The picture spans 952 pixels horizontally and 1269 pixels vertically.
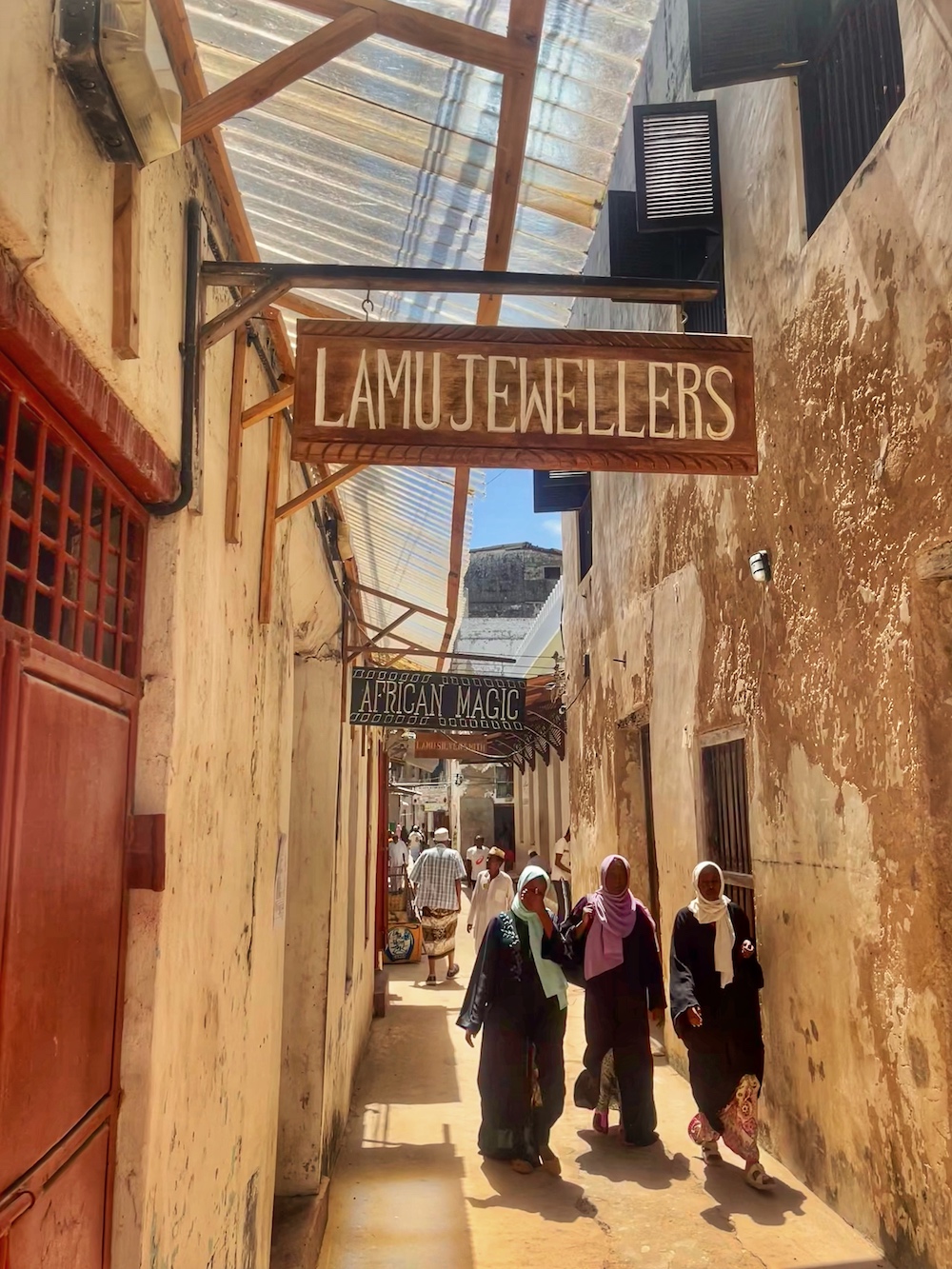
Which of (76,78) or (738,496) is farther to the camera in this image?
(738,496)

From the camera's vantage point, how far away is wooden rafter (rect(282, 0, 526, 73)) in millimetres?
1888

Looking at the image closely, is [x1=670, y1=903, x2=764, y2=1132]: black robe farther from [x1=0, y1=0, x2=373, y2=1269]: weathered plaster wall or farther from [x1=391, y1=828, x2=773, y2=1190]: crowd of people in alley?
[x1=0, y1=0, x2=373, y2=1269]: weathered plaster wall

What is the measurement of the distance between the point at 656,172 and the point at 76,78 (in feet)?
16.7

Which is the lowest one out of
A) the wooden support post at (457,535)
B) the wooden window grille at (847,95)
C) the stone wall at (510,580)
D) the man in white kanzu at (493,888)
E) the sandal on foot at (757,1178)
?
the sandal on foot at (757,1178)

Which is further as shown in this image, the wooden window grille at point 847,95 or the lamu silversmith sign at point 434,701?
the lamu silversmith sign at point 434,701

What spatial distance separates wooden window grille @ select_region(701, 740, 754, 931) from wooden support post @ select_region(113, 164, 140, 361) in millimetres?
4472

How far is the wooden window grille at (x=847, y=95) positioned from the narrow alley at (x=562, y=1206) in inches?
172

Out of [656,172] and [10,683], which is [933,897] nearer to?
[10,683]

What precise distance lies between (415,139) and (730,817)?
432cm

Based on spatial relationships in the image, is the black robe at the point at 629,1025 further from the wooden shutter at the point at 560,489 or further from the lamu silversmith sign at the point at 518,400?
the wooden shutter at the point at 560,489

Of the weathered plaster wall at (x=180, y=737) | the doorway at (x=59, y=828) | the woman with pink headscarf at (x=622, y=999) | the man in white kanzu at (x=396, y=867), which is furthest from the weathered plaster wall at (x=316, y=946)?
the man in white kanzu at (x=396, y=867)

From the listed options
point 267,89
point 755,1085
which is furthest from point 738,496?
point 267,89

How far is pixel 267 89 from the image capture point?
1965 mm

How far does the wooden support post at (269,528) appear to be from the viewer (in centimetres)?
319
